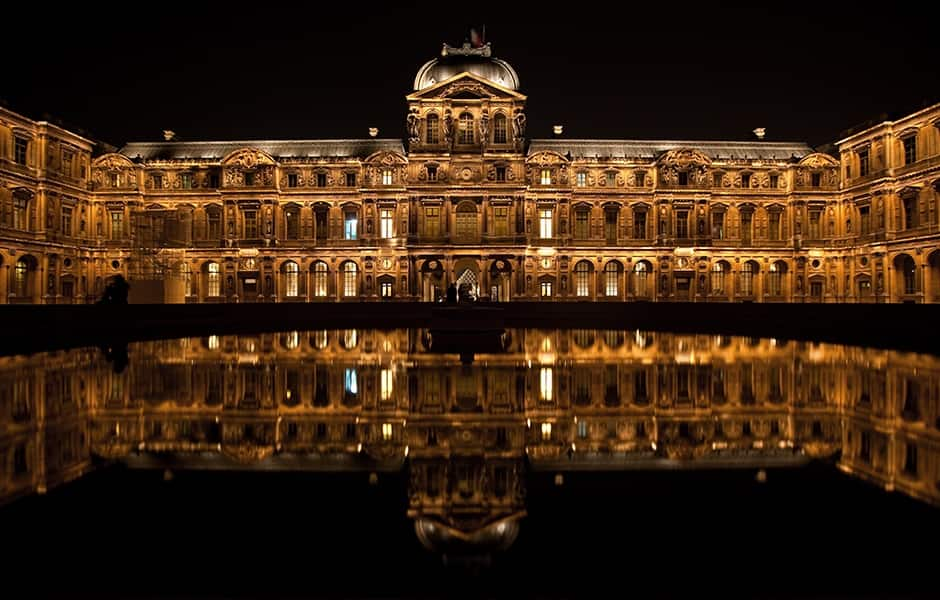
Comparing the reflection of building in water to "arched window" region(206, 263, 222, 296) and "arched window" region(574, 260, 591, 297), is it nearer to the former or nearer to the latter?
"arched window" region(574, 260, 591, 297)

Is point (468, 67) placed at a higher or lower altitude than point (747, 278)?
higher

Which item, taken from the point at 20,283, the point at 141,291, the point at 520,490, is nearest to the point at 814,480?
the point at 520,490

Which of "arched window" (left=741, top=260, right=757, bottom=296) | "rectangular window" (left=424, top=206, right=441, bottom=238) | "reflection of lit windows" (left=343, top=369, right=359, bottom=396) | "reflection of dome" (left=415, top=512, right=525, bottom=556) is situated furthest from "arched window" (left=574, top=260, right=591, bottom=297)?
"reflection of dome" (left=415, top=512, right=525, bottom=556)

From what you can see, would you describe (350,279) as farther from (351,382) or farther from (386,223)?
(351,382)

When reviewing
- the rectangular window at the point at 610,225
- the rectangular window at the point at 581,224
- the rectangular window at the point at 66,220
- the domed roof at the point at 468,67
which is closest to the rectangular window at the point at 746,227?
the rectangular window at the point at 610,225

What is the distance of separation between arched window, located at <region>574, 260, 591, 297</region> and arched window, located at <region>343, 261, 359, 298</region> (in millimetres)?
16568

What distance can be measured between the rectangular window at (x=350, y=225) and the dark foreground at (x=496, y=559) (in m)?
44.1

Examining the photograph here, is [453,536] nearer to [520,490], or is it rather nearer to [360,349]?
[520,490]

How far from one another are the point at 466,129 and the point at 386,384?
38860mm

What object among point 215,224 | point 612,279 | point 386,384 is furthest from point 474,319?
point 215,224

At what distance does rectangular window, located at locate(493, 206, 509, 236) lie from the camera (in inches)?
1801

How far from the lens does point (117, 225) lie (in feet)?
159

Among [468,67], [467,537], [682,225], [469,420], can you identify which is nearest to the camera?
[467,537]

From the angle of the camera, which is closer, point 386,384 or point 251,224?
point 386,384
